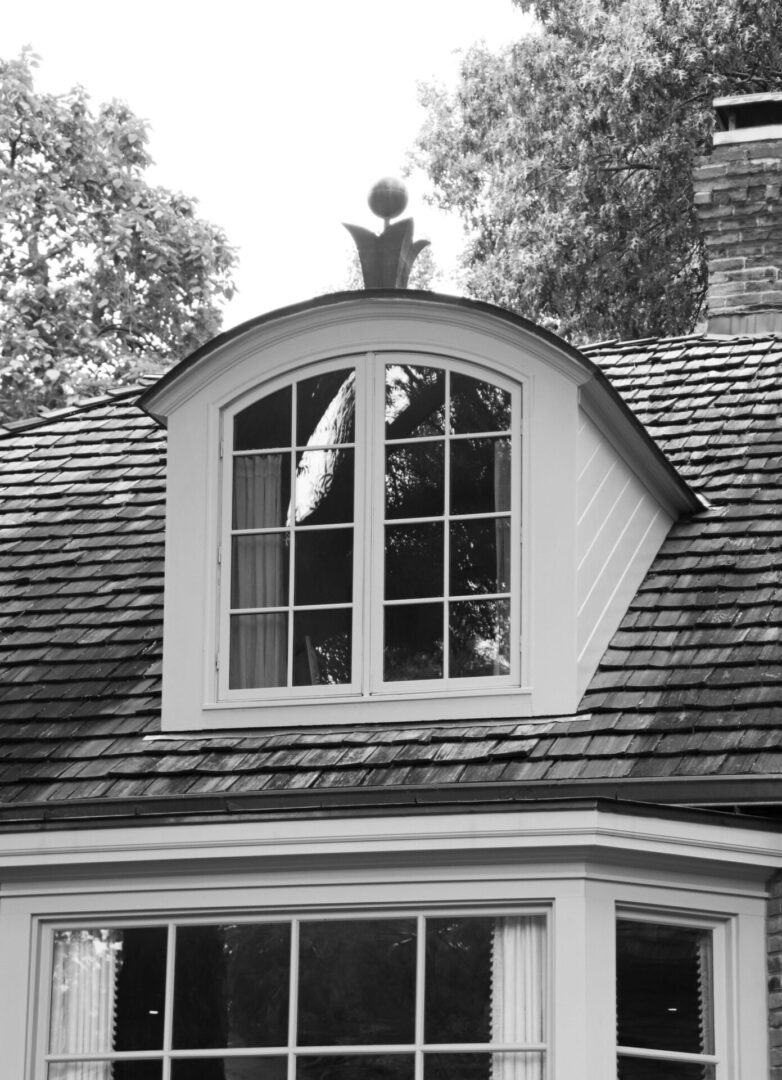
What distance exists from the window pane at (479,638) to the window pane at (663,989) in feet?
4.08

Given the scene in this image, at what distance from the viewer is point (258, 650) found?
7.31 meters

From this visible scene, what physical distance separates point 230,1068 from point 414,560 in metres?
2.17

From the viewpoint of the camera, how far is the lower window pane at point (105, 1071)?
645 centimetres

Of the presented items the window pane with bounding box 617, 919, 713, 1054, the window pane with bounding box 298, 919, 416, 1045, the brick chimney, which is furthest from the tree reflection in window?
the brick chimney

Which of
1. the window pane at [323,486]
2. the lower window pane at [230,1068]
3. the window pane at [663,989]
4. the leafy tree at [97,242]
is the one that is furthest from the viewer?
the leafy tree at [97,242]

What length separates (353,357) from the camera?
749cm

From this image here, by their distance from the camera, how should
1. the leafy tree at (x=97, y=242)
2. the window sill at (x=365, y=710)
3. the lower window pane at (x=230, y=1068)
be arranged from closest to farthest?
1. the lower window pane at (x=230, y=1068)
2. the window sill at (x=365, y=710)
3. the leafy tree at (x=97, y=242)

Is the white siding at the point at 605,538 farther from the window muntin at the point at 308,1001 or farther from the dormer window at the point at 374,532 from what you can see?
the window muntin at the point at 308,1001

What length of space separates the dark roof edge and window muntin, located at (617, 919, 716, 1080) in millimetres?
477

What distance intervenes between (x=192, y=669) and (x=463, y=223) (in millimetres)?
17722

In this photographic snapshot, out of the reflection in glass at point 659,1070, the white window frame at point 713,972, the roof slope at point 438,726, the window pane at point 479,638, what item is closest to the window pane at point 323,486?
the window pane at point 479,638

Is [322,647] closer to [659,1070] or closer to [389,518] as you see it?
[389,518]

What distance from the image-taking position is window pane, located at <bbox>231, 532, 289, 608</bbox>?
7.36 meters

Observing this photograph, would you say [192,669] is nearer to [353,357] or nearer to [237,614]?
[237,614]
